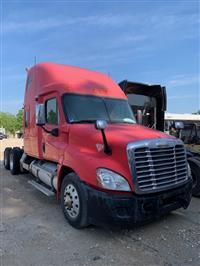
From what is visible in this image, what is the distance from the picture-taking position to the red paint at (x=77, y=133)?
461cm

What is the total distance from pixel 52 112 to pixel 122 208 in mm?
2804

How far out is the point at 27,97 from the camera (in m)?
8.92

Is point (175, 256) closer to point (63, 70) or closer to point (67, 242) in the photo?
point (67, 242)

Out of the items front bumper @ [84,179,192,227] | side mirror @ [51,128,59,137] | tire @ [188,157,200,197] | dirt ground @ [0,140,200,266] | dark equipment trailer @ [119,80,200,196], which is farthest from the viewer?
dark equipment trailer @ [119,80,200,196]

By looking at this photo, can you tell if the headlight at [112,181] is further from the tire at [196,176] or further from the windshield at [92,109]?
the tire at [196,176]

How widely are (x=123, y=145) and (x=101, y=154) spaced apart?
418mm

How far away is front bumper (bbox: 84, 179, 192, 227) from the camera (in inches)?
172

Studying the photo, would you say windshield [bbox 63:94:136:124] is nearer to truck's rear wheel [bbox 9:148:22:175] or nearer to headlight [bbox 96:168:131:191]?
headlight [bbox 96:168:131:191]

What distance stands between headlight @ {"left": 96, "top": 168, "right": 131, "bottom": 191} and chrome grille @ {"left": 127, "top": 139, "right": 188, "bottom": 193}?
17 cm

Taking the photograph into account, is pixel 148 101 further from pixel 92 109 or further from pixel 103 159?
pixel 103 159

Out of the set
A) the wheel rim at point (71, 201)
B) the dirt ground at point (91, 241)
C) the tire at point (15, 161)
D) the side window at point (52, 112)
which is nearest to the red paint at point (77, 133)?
the side window at point (52, 112)

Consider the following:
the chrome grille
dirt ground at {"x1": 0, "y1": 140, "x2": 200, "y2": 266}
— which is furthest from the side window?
the chrome grille

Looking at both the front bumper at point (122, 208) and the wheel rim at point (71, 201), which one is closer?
the front bumper at point (122, 208)

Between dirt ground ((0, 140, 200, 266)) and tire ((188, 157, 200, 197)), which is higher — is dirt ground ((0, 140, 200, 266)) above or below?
below
